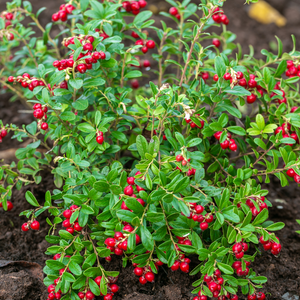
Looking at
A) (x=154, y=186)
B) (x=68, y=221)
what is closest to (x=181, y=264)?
(x=154, y=186)

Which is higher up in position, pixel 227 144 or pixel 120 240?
pixel 227 144

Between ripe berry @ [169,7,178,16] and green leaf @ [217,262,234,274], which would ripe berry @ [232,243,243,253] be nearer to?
green leaf @ [217,262,234,274]

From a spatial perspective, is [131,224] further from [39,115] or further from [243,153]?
[243,153]

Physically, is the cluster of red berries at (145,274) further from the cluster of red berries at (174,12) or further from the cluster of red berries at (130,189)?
the cluster of red berries at (174,12)

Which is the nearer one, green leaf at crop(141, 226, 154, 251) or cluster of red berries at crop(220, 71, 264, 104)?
green leaf at crop(141, 226, 154, 251)

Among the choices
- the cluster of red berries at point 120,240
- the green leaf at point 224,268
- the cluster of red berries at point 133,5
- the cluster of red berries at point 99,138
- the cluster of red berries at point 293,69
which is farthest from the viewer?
the cluster of red berries at point 133,5

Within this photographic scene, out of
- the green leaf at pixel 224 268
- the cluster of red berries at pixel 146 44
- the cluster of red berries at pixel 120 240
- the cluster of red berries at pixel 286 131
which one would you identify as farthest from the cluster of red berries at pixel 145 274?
the cluster of red berries at pixel 146 44

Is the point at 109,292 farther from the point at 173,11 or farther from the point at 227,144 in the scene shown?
the point at 173,11

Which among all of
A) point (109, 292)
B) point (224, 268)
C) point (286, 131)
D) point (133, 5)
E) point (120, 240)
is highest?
point (133, 5)

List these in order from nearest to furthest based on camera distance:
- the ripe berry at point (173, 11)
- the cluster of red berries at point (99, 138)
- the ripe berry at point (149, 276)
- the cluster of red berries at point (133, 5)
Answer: the ripe berry at point (149, 276)
the cluster of red berries at point (99, 138)
the cluster of red berries at point (133, 5)
the ripe berry at point (173, 11)

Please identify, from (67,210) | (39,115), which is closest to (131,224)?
(67,210)

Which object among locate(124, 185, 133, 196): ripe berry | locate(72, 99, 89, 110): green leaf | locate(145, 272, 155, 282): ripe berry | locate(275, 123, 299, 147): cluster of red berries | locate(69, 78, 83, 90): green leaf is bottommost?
locate(145, 272, 155, 282): ripe berry

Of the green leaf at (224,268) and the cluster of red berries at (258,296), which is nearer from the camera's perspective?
the green leaf at (224,268)

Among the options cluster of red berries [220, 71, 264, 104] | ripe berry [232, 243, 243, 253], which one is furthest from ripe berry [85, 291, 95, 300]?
cluster of red berries [220, 71, 264, 104]
